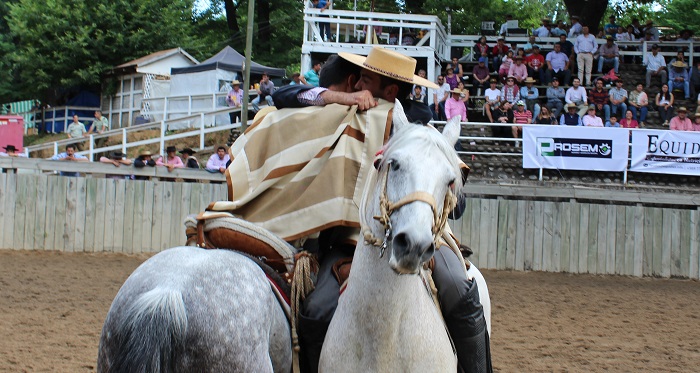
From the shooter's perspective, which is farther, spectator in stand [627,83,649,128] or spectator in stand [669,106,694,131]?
spectator in stand [627,83,649,128]

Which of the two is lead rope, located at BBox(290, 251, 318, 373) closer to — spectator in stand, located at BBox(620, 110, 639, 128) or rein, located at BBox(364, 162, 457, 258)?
rein, located at BBox(364, 162, 457, 258)

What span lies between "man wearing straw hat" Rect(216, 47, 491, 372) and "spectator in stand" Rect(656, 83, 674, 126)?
1606 centimetres

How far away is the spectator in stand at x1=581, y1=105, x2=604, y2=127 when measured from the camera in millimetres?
17484

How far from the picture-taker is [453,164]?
3561 millimetres

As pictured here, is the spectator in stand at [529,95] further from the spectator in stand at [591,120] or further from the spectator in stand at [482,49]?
the spectator in stand at [482,49]

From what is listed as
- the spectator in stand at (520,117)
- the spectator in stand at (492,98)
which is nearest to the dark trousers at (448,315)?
the spectator in stand at (520,117)

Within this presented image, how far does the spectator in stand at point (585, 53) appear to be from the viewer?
21.5 metres

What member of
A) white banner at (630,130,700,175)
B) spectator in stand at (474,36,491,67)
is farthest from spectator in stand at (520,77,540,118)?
white banner at (630,130,700,175)

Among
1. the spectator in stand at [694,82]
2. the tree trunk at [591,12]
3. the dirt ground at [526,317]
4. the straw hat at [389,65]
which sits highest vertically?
the tree trunk at [591,12]

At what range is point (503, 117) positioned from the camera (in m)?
17.8

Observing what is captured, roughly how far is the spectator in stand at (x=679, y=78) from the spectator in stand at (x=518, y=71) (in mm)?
4009

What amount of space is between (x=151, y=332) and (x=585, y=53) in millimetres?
20160

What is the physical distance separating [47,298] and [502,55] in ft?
49.7

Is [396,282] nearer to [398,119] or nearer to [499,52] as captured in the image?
[398,119]
